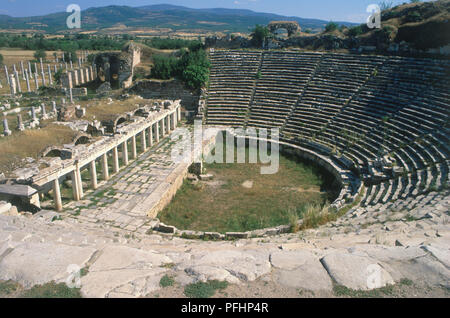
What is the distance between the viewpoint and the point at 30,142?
13.5 metres

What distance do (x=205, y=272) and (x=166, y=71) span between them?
2431 cm

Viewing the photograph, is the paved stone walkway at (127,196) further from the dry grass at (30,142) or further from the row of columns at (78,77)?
the row of columns at (78,77)

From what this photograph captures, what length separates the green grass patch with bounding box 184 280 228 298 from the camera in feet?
15.8

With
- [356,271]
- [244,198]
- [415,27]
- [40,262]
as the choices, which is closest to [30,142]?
[244,198]

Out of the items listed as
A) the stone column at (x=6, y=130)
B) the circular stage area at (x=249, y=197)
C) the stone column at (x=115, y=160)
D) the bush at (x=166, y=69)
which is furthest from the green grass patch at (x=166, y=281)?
the bush at (x=166, y=69)

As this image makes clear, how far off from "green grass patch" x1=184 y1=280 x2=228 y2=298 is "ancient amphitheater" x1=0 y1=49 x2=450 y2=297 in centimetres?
13

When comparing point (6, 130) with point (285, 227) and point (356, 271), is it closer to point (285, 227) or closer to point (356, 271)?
point (285, 227)

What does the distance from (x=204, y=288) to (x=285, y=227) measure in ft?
20.1

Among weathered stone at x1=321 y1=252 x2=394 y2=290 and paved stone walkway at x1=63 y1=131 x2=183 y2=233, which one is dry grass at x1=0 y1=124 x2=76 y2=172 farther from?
weathered stone at x1=321 y1=252 x2=394 y2=290

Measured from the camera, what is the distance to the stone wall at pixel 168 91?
25906 millimetres

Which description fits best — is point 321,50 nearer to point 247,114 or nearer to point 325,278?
point 247,114

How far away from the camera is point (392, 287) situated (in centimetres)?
495

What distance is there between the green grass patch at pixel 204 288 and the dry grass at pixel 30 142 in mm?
9681
